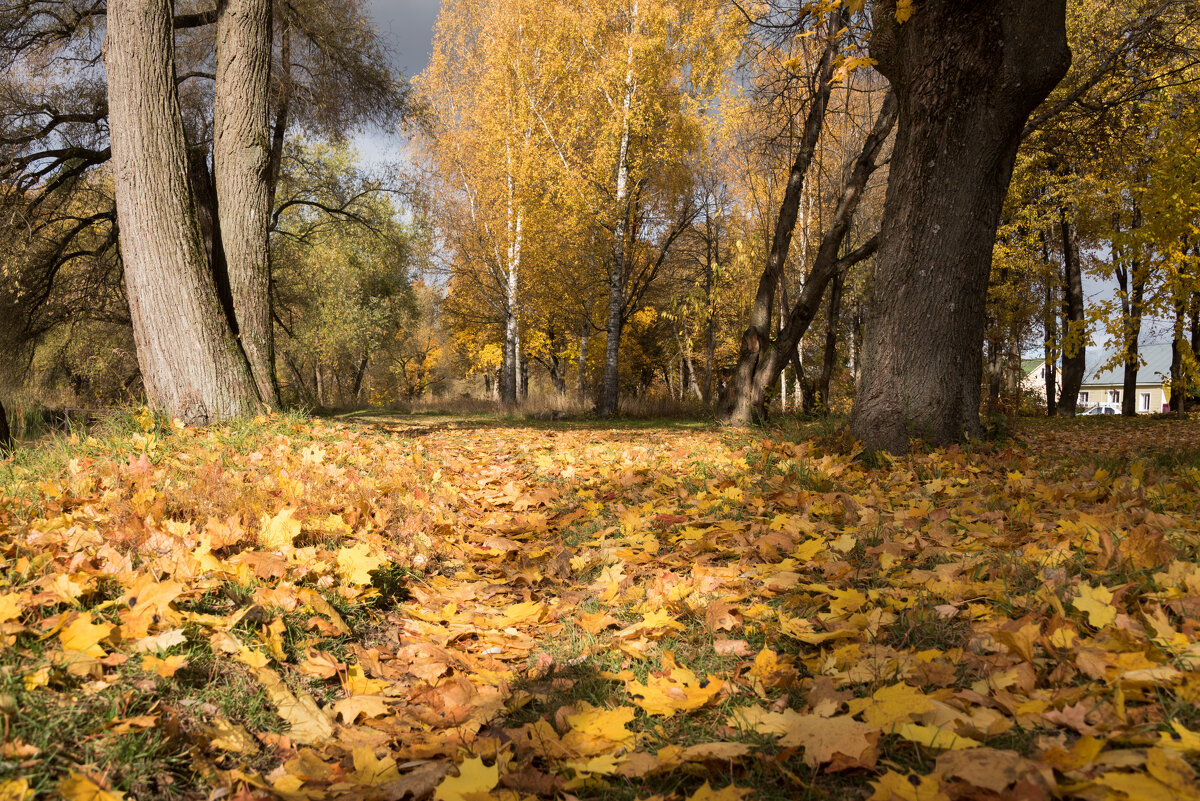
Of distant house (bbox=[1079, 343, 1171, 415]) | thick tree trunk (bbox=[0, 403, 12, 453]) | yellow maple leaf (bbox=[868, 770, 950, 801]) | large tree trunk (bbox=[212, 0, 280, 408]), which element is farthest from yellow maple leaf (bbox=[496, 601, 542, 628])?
distant house (bbox=[1079, 343, 1171, 415])

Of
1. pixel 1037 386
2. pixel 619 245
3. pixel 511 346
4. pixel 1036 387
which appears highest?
pixel 619 245

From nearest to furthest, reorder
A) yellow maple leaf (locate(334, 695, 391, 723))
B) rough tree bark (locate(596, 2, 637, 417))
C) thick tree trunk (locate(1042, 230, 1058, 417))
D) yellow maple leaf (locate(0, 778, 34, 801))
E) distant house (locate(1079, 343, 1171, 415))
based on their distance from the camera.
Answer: yellow maple leaf (locate(0, 778, 34, 801)), yellow maple leaf (locate(334, 695, 391, 723)), rough tree bark (locate(596, 2, 637, 417)), thick tree trunk (locate(1042, 230, 1058, 417)), distant house (locate(1079, 343, 1171, 415))

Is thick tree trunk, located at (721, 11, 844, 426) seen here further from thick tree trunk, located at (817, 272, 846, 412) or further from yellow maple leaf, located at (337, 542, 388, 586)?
yellow maple leaf, located at (337, 542, 388, 586)

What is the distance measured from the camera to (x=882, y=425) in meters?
4.91

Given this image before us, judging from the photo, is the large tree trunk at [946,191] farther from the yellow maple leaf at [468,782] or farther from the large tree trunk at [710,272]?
the large tree trunk at [710,272]

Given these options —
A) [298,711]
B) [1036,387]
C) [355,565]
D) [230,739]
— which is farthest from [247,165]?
[1036,387]

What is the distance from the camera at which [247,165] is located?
654cm

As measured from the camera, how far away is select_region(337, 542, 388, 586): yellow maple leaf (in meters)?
2.42

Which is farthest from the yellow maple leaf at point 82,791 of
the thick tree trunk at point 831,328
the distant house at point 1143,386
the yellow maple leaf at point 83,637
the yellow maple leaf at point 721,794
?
the distant house at point 1143,386

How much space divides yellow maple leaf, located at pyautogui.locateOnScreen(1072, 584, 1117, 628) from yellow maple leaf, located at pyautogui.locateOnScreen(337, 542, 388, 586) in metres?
2.34

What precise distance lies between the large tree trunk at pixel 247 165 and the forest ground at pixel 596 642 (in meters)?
3.28

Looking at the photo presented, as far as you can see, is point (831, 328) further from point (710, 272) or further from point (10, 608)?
point (10, 608)

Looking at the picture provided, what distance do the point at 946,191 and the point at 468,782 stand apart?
500 cm

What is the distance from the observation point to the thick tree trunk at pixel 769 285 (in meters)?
9.54
